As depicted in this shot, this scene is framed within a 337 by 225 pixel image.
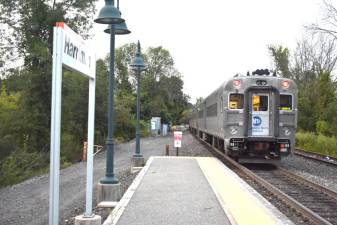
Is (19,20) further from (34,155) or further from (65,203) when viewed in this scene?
(65,203)

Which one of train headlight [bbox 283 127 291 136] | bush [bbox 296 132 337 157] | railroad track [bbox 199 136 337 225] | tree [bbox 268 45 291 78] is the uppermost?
tree [bbox 268 45 291 78]

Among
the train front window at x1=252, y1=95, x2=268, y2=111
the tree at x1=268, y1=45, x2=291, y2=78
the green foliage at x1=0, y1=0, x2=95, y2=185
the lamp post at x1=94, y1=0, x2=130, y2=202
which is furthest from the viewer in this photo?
the tree at x1=268, y1=45, x2=291, y2=78

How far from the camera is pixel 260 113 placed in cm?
1834

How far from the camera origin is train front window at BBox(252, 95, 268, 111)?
60.4 feet

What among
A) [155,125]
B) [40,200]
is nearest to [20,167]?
[40,200]

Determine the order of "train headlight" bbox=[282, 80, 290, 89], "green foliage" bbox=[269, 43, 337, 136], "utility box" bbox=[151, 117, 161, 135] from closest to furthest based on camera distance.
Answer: "train headlight" bbox=[282, 80, 290, 89], "green foliage" bbox=[269, 43, 337, 136], "utility box" bbox=[151, 117, 161, 135]

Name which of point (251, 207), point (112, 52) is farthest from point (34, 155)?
point (251, 207)

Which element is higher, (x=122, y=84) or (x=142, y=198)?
(x=122, y=84)

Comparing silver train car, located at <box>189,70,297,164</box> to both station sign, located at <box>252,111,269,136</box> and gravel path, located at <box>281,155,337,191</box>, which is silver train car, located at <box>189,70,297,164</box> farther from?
gravel path, located at <box>281,155,337,191</box>

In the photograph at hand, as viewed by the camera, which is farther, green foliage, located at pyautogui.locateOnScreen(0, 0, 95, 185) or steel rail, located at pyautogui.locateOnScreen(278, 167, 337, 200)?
green foliage, located at pyautogui.locateOnScreen(0, 0, 95, 185)

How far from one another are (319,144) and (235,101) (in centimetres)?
1280

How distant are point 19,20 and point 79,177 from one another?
25.5m

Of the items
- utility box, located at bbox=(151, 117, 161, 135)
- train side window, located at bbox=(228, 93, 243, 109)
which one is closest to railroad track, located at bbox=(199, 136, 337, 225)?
train side window, located at bbox=(228, 93, 243, 109)

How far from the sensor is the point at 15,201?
1475 centimetres
